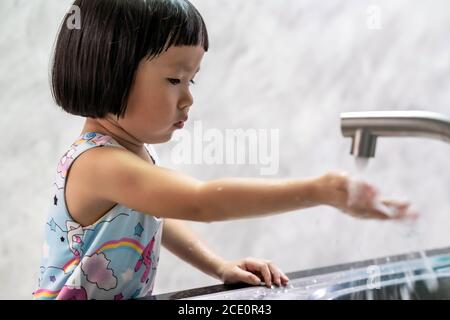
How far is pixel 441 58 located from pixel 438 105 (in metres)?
0.09

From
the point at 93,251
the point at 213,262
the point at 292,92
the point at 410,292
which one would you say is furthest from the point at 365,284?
the point at 292,92

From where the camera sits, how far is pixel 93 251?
0.65 meters

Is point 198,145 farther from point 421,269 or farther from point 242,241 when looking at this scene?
point 421,269

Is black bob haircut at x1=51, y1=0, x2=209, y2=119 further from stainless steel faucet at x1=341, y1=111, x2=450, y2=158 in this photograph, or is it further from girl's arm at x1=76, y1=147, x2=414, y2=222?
stainless steel faucet at x1=341, y1=111, x2=450, y2=158

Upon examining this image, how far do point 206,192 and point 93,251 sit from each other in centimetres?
17

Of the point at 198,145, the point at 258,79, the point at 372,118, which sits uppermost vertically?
the point at 258,79

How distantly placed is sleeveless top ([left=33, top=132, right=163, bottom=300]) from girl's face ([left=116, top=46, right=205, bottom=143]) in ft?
0.14

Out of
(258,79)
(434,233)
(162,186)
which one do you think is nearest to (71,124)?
(258,79)

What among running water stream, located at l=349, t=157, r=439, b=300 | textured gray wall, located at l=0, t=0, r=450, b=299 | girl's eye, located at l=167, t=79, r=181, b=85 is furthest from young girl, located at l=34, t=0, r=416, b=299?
textured gray wall, located at l=0, t=0, r=450, b=299

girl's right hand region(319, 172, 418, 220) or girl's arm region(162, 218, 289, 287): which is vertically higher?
girl's arm region(162, 218, 289, 287)

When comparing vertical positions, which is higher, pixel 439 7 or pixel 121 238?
pixel 439 7

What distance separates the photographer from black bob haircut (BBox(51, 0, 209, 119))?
25.7 inches

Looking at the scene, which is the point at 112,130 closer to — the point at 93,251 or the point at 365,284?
the point at 93,251
